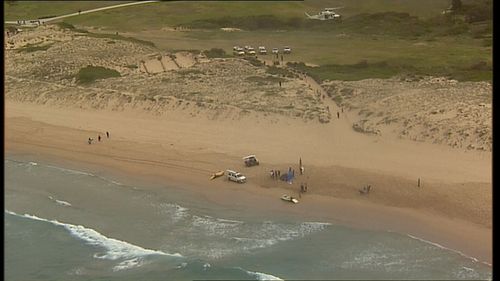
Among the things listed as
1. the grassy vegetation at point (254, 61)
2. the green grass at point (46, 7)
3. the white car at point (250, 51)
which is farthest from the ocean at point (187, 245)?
the green grass at point (46, 7)

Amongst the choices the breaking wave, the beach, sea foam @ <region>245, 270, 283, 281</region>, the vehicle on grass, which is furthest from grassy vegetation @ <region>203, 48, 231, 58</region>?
sea foam @ <region>245, 270, 283, 281</region>

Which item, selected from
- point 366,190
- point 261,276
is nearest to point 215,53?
point 366,190

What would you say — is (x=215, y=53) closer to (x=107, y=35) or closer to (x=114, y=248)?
(x=107, y=35)

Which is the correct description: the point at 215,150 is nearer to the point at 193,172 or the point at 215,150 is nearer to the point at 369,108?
the point at 193,172

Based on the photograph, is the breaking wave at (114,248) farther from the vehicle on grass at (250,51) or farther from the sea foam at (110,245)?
the vehicle on grass at (250,51)

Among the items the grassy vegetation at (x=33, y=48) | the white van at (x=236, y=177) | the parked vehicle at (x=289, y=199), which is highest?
the grassy vegetation at (x=33, y=48)
